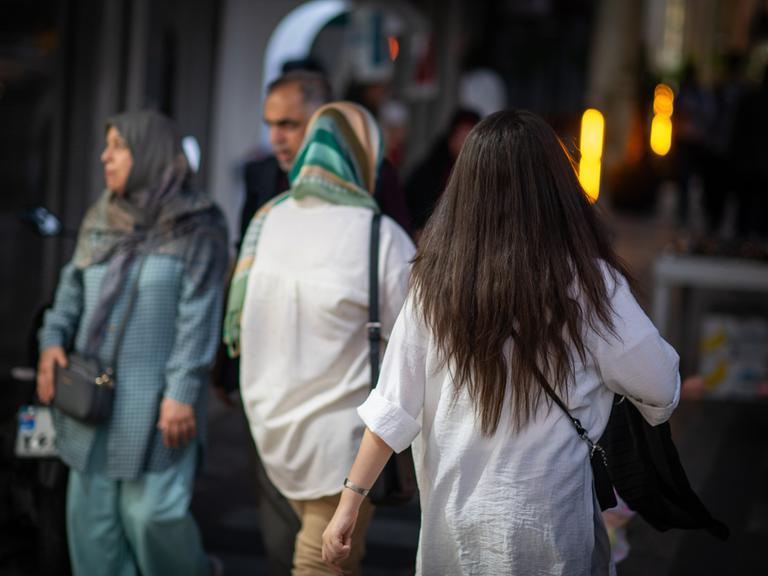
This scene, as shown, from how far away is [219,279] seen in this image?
396cm

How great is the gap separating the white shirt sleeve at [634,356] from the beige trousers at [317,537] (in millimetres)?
1132

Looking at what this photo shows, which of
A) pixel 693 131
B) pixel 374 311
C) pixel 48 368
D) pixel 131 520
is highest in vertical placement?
pixel 693 131

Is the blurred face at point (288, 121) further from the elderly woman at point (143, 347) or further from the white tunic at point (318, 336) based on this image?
the white tunic at point (318, 336)

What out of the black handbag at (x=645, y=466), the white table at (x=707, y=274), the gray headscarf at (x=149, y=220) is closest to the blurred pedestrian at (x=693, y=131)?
the white table at (x=707, y=274)

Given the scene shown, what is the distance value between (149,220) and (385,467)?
1169 mm

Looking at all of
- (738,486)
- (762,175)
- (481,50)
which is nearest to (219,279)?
(738,486)

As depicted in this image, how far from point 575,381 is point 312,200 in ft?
4.08

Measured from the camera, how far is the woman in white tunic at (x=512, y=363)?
260 cm

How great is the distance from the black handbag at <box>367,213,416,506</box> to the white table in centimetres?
433

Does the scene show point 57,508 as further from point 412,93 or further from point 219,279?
point 412,93

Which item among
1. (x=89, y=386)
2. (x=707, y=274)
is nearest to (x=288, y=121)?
(x=89, y=386)

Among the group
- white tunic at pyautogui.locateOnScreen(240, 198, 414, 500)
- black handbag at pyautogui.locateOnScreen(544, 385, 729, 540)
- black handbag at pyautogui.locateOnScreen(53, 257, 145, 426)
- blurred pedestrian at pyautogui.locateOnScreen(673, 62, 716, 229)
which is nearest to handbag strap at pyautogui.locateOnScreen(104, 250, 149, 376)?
black handbag at pyautogui.locateOnScreen(53, 257, 145, 426)

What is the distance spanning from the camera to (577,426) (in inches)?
105

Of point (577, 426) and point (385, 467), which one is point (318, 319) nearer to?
point (385, 467)
